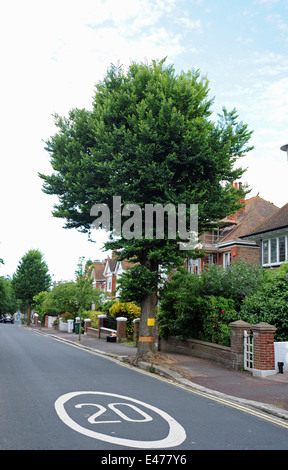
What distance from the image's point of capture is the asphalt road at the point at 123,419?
5422mm

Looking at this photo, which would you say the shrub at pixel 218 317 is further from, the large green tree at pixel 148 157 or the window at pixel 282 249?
the window at pixel 282 249

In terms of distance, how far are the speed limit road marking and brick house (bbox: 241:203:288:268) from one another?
19122mm

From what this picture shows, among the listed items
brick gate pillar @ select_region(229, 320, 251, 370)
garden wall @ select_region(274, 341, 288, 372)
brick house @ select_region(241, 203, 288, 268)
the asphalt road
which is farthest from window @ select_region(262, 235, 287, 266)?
the asphalt road

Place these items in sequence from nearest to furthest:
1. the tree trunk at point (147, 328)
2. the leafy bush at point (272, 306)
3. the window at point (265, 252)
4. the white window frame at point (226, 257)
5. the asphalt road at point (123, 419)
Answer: the asphalt road at point (123, 419) → the leafy bush at point (272, 306) → the tree trunk at point (147, 328) → the window at point (265, 252) → the white window frame at point (226, 257)

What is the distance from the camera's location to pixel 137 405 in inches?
306

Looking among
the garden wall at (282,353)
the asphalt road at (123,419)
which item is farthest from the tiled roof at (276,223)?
the asphalt road at (123,419)

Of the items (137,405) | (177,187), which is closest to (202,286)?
(177,187)

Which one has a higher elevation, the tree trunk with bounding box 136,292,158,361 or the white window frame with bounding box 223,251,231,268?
the white window frame with bounding box 223,251,231,268

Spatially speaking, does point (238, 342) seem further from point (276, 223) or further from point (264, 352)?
point (276, 223)

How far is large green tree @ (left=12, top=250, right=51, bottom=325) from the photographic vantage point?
68.4 meters

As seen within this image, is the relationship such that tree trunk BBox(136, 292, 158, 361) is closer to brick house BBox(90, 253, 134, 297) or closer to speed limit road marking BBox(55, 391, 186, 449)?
speed limit road marking BBox(55, 391, 186, 449)

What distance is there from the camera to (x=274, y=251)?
26500 mm

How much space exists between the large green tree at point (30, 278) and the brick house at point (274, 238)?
160ft

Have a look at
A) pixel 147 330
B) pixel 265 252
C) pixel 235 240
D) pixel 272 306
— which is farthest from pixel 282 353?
pixel 235 240
